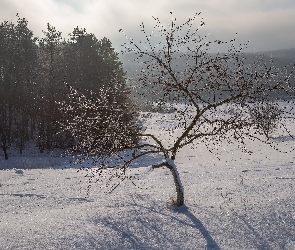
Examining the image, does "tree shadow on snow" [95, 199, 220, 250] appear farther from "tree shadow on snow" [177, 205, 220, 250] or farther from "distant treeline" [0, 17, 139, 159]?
"distant treeline" [0, 17, 139, 159]

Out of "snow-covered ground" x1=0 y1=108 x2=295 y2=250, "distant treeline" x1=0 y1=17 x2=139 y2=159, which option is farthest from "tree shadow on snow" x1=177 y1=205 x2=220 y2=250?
"distant treeline" x1=0 y1=17 x2=139 y2=159

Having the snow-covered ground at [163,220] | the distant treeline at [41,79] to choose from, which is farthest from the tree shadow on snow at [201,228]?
the distant treeline at [41,79]

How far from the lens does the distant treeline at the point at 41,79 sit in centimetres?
2544

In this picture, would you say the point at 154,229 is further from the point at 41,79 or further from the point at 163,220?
the point at 41,79

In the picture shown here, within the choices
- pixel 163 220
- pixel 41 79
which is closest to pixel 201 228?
pixel 163 220

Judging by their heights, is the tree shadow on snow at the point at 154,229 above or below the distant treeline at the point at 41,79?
below

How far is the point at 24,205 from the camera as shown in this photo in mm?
7785

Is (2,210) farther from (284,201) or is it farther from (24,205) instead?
(284,201)

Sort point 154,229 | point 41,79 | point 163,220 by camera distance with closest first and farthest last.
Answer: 1. point 154,229
2. point 163,220
3. point 41,79

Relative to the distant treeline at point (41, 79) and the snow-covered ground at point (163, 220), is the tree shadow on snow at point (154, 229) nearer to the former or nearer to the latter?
the snow-covered ground at point (163, 220)

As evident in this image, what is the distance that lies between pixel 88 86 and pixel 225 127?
22.2 meters

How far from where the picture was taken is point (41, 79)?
126 feet

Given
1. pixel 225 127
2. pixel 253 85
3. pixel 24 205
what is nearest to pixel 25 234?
pixel 24 205

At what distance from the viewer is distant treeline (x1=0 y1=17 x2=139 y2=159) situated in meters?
25.4
